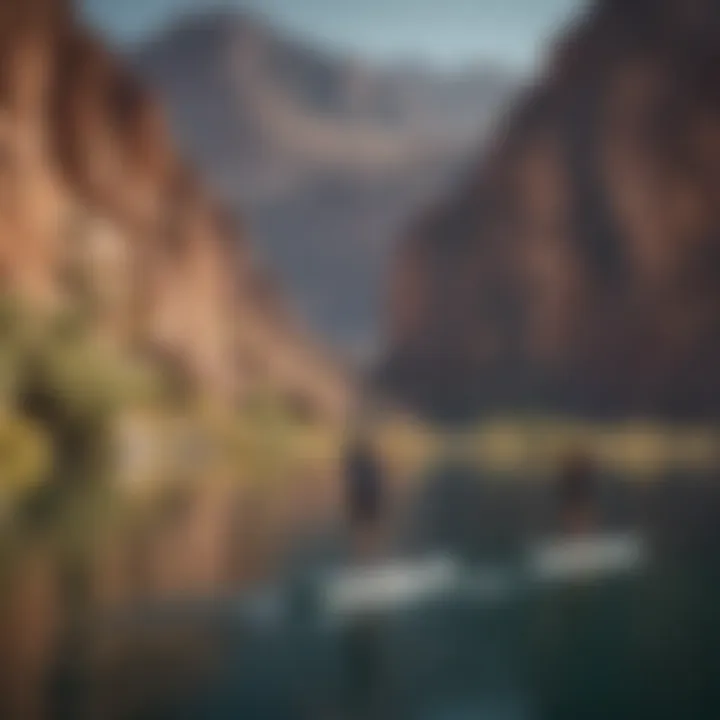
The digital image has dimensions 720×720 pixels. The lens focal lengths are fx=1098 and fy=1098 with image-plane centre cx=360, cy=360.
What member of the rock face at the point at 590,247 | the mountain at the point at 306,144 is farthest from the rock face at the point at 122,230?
the rock face at the point at 590,247

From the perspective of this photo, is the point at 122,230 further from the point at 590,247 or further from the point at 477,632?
the point at 477,632

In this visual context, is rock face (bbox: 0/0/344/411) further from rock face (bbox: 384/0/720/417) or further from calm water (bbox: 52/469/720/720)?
calm water (bbox: 52/469/720/720)

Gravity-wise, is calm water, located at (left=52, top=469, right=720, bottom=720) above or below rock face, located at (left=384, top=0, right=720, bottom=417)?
below

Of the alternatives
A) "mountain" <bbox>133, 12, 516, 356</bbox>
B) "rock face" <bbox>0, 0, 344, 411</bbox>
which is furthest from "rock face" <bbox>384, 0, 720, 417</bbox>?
"rock face" <bbox>0, 0, 344, 411</bbox>

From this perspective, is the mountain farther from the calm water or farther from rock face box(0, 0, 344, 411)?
the calm water

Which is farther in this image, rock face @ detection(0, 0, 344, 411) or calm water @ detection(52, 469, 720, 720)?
rock face @ detection(0, 0, 344, 411)

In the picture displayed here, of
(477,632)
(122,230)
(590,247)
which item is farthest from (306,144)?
(477,632)

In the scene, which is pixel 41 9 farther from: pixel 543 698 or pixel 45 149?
pixel 543 698
